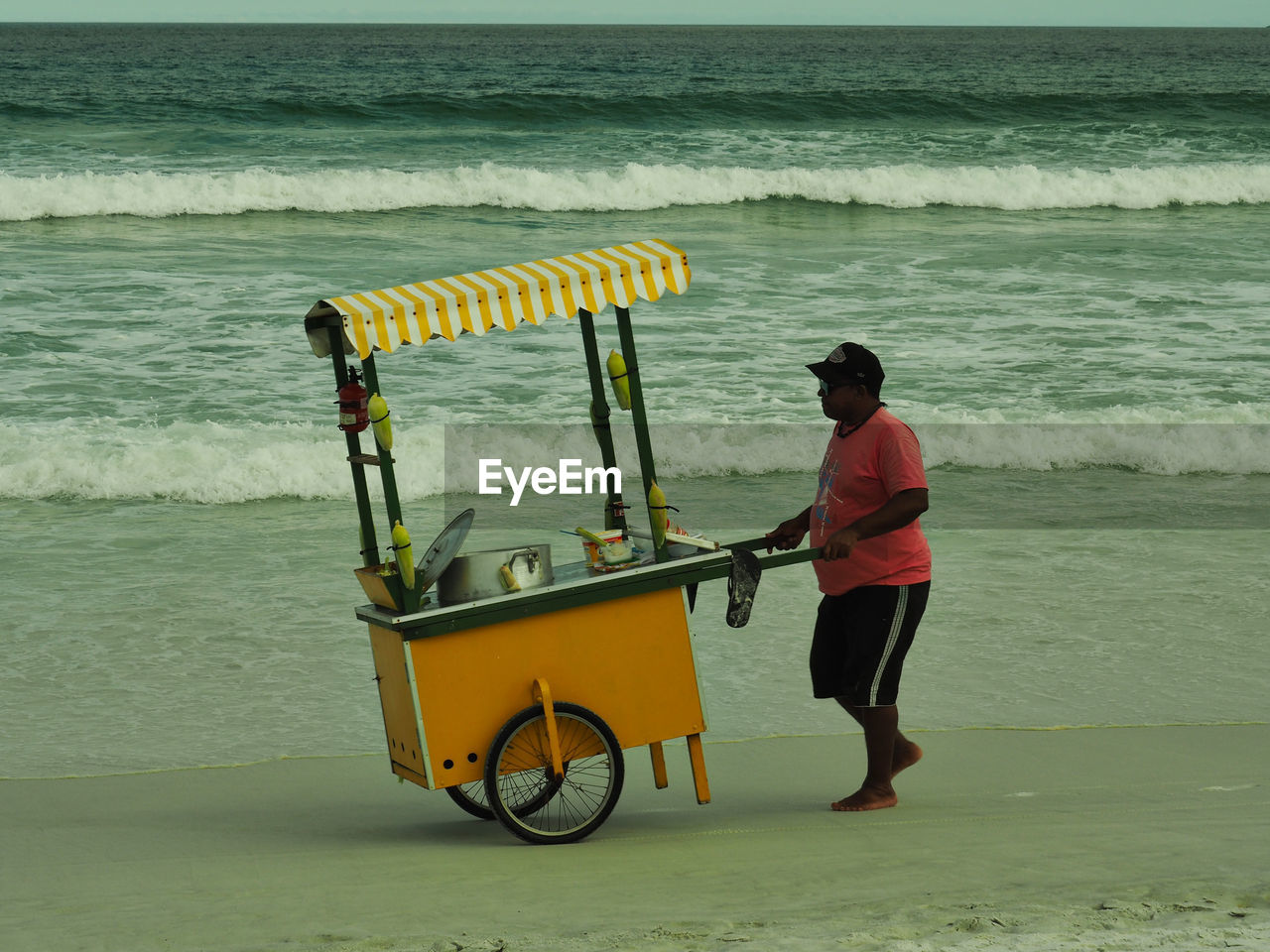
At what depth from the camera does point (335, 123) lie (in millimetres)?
29656

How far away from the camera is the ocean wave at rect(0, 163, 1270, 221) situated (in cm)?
2055

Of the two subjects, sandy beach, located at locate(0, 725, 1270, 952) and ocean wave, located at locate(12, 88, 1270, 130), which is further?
ocean wave, located at locate(12, 88, 1270, 130)

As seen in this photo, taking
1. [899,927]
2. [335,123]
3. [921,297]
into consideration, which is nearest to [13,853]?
[899,927]

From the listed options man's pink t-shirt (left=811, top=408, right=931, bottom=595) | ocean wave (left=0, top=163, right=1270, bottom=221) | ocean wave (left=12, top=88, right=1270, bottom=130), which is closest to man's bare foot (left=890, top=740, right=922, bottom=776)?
man's pink t-shirt (left=811, top=408, right=931, bottom=595)

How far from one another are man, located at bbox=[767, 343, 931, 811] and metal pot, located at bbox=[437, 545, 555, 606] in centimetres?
84

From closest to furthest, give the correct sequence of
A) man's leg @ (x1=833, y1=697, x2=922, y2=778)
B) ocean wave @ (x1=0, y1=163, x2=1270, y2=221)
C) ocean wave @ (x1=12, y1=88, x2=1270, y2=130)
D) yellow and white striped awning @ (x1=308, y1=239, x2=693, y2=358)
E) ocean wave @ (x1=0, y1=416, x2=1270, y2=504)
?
1. yellow and white striped awning @ (x1=308, y1=239, x2=693, y2=358)
2. man's leg @ (x1=833, y1=697, x2=922, y2=778)
3. ocean wave @ (x1=0, y1=416, x2=1270, y2=504)
4. ocean wave @ (x1=0, y1=163, x2=1270, y2=221)
5. ocean wave @ (x1=12, y1=88, x2=1270, y2=130)

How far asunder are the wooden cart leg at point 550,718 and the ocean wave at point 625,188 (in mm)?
17962

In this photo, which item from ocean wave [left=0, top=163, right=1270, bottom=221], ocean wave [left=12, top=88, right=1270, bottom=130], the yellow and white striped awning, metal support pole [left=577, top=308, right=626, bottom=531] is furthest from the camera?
ocean wave [left=12, top=88, right=1270, bottom=130]

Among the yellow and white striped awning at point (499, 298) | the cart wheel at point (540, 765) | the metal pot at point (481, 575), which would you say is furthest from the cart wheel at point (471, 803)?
the yellow and white striped awning at point (499, 298)

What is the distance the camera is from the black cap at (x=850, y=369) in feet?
13.5

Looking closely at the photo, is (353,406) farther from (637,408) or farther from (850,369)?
(850,369)

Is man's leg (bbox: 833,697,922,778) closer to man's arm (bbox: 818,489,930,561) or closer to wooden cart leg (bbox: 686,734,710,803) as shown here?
wooden cart leg (bbox: 686,734,710,803)

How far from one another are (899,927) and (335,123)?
93.9 ft

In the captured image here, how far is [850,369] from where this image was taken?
4098mm
